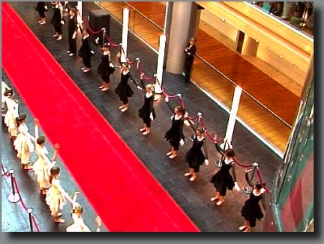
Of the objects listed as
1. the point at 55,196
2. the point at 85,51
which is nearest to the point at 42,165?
the point at 55,196

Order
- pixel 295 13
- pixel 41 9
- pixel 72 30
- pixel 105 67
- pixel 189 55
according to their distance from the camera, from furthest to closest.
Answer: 1. pixel 41 9
2. pixel 72 30
3. pixel 189 55
4. pixel 105 67
5. pixel 295 13

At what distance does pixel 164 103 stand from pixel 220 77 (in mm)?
1733

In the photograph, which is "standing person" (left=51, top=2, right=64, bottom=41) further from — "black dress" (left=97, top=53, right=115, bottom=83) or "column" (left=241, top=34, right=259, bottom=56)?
"column" (left=241, top=34, right=259, bottom=56)

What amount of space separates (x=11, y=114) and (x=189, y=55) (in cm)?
442

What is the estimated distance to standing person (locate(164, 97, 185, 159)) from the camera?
9352mm

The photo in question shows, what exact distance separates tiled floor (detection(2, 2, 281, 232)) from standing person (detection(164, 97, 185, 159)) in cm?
32

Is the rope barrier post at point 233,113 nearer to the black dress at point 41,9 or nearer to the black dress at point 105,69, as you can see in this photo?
the black dress at point 105,69

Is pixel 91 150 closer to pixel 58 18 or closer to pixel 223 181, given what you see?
pixel 223 181

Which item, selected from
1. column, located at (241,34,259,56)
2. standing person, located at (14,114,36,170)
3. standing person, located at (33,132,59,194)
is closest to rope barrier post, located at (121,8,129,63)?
column, located at (241,34,259,56)

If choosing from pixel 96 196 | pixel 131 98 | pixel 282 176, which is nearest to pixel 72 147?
pixel 96 196

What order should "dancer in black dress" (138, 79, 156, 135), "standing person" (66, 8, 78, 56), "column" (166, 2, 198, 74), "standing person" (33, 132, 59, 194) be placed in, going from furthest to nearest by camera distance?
"standing person" (66, 8, 78, 56)
"column" (166, 2, 198, 74)
"dancer in black dress" (138, 79, 156, 135)
"standing person" (33, 132, 59, 194)

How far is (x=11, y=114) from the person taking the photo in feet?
30.9

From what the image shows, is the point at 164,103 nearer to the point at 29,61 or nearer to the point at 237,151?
the point at 237,151

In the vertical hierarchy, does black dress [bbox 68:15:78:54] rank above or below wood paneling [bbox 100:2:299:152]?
above
